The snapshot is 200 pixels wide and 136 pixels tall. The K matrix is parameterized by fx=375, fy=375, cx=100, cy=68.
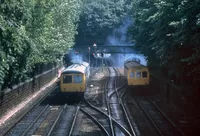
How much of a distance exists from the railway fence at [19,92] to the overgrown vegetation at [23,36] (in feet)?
1.83

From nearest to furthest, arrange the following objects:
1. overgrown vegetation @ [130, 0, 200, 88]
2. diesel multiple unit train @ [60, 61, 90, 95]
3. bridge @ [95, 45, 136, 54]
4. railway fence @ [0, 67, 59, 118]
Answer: overgrown vegetation @ [130, 0, 200, 88] → railway fence @ [0, 67, 59, 118] → diesel multiple unit train @ [60, 61, 90, 95] → bridge @ [95, 45, 136, 54]

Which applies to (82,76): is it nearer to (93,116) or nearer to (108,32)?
(93,116)

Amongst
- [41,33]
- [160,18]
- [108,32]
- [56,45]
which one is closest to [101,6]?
[108,32]

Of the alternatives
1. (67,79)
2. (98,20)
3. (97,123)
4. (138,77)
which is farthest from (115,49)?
(97,123)

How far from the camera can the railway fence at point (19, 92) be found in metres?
23.2

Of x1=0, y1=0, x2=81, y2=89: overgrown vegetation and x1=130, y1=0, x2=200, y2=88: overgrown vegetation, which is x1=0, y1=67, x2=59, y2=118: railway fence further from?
x1=130, y1=0, x2=200, y2=88: overgrown vegetation

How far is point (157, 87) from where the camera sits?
115 ft

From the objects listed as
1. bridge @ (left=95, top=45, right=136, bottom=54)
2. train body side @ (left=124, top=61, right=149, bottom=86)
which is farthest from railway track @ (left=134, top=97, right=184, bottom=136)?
bridge @ (left=95, top=45, right=136, bottom=54)

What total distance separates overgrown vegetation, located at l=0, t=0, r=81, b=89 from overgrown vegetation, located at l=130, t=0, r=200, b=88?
828cm

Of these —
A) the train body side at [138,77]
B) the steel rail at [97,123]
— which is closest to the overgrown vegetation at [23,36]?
the steel rail at [97,123]

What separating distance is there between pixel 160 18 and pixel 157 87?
487 inches

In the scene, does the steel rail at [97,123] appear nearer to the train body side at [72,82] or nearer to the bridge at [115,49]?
the train body side at [72,82]

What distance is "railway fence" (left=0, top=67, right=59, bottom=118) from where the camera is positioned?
76.1ft

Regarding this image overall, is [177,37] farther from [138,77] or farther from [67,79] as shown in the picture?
[138,77]
